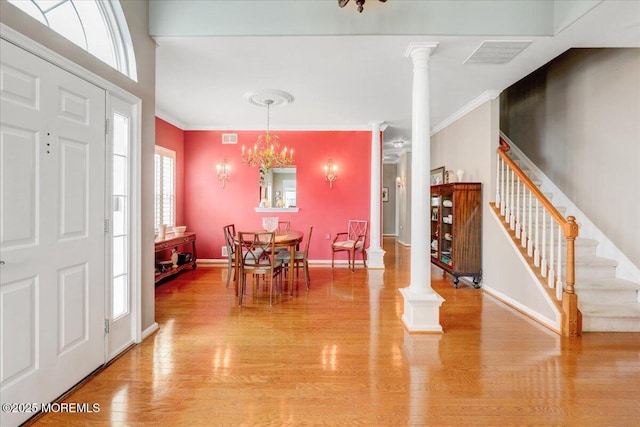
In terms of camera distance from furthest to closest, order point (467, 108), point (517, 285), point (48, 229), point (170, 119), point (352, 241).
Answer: point (352, 241) → point (170, 119) → point (467, 108) → point (517, 285) → point (48, 229)

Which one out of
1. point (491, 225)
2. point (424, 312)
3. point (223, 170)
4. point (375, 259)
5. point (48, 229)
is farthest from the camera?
point (223, 170)

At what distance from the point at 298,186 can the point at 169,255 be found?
275 centimetres

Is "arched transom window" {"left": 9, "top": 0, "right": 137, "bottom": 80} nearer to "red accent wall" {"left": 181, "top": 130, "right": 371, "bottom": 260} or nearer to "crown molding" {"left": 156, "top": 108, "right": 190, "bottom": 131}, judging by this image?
"crown molding" {"left": 156, "top": 108, "right": 190, "bottom": 131}

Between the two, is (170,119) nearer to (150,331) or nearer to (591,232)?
(150,331)

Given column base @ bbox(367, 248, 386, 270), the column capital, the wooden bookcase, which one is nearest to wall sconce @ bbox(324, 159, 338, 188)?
column base @ bbox(367, 248, 386, 270)

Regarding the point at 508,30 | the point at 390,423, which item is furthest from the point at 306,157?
the point at 390,423

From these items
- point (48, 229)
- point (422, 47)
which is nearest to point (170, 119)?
point (48, 229)

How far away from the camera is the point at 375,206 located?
19.2ft

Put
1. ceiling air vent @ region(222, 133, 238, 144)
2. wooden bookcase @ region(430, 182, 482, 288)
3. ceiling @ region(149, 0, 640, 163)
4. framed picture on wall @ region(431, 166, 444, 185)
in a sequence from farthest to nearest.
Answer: ceiling air vent @ region(222, 133, 238, 144), framed picture on wall @ region(431, 166, 444, 185), wooden bookcase @ region(430, 182, 482, 288), ceiling @ region(149, 0, 640, 163)

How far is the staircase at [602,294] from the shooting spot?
2977mm

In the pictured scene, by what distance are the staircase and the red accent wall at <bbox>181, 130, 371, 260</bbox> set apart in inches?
139

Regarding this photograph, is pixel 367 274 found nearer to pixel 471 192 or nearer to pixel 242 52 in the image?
pixel 471 192

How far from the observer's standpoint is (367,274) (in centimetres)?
535

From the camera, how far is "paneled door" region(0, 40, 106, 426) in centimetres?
161
